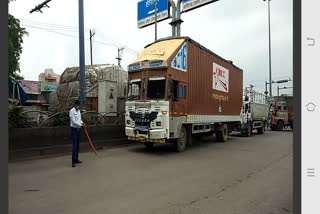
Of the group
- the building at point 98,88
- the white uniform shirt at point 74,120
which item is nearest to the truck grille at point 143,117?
the white uniform shirt at point 74,120

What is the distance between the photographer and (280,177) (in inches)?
377

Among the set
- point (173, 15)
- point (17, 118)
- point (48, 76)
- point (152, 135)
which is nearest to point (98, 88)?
point (173, 15)

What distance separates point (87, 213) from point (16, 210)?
4.19 ft

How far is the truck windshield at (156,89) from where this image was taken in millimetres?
13891

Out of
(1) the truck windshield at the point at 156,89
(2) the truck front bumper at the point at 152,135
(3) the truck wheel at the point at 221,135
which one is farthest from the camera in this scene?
(3) the truck wheel at the point at 221,135

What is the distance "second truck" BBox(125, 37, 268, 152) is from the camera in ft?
45.0

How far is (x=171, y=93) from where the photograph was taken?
1389cm

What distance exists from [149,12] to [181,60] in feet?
43.7

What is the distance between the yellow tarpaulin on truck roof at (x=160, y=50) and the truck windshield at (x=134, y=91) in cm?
100

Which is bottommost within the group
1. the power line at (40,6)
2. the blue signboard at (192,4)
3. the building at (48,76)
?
the power line at (40,6)

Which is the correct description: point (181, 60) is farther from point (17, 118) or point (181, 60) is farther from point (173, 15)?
point (173, 15)

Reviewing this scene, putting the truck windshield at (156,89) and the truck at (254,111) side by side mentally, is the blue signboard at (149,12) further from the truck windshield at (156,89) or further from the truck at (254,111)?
the truck windshield at (156,89)
